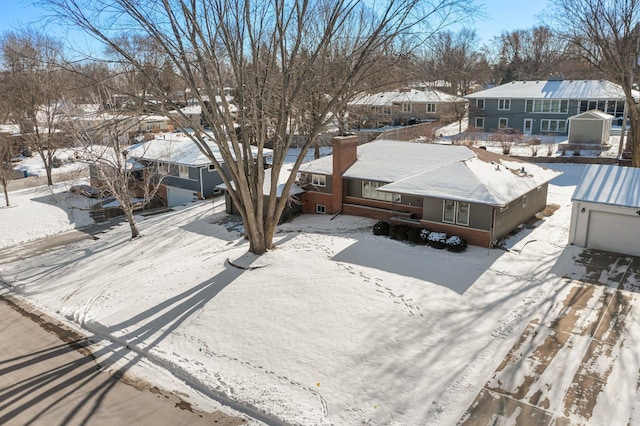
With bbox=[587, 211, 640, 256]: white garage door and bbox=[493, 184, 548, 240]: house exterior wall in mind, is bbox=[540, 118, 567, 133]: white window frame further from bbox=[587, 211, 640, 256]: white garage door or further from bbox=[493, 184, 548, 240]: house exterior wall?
bbox=[587, 211, 640, 256]: white garage door

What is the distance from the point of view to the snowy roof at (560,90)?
143 feet

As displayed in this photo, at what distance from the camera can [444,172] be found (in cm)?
2264

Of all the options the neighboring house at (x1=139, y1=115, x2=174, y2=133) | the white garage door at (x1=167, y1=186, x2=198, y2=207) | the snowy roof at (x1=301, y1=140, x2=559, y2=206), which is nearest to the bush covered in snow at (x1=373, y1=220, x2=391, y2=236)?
the snowy roof at (x1=301, y1=140, x2=559, y2=206)

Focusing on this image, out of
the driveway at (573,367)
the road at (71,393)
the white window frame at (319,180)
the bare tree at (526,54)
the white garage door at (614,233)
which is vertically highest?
the bare tree at (526,54)

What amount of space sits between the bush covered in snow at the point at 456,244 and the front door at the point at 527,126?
31.4 meters

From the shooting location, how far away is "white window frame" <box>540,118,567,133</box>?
4506 cm

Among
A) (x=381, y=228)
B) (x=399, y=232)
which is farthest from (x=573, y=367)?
(x=381, y=228)

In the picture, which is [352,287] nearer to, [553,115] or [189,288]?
[189,288]

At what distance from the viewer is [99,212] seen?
102 ft

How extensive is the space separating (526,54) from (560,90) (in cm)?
4027

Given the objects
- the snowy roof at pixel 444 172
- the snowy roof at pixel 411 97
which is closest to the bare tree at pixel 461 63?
the snowy roof at pixel 411 97

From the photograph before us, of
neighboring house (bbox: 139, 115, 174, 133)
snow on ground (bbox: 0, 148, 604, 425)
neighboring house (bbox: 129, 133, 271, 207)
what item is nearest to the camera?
snow on ground (bbox: 0, 148, 604, 425)

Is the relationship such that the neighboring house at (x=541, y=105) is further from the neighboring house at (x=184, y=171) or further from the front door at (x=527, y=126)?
the neighboring house at (x=184, y=171)

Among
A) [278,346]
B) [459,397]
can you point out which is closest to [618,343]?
[459,397]
